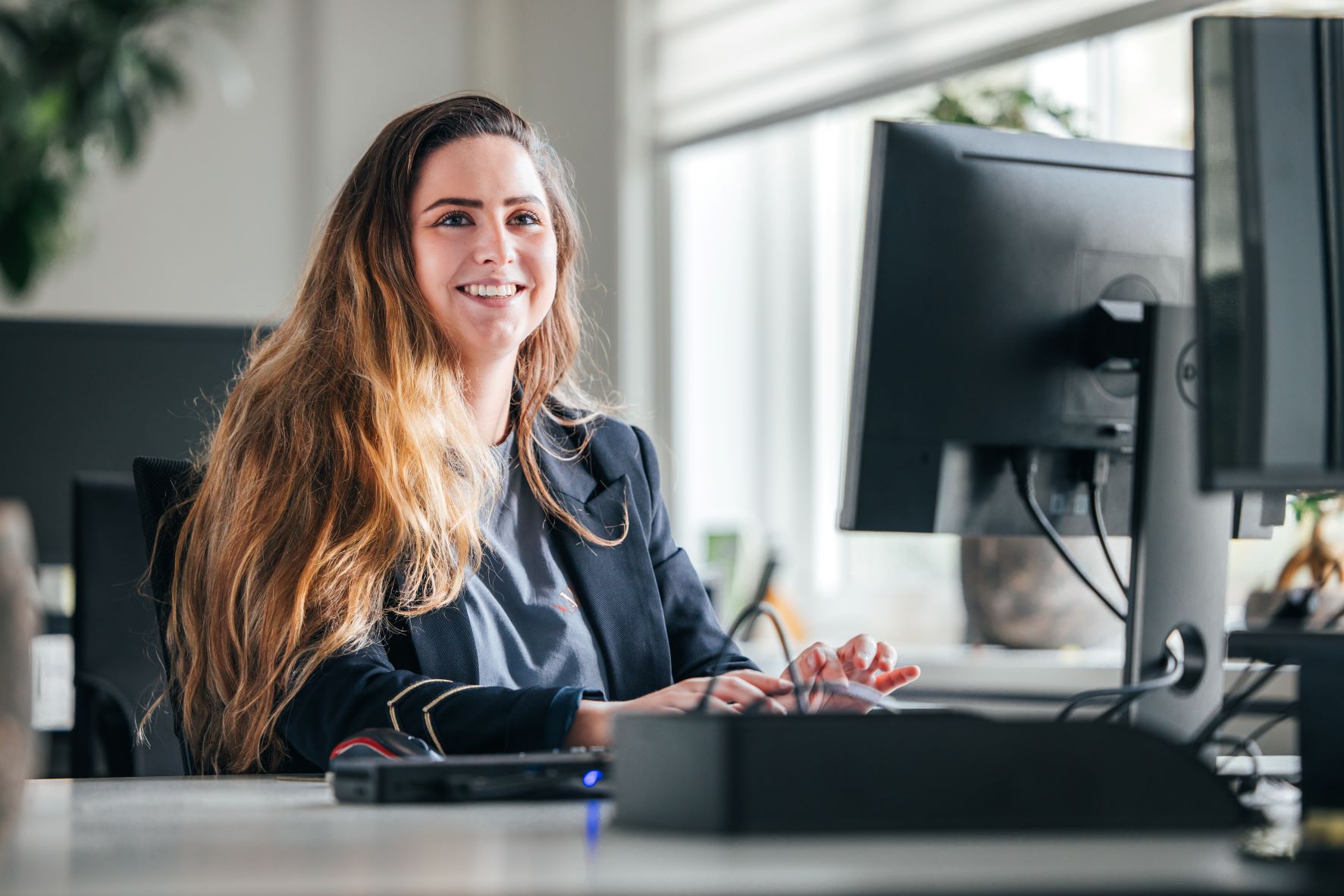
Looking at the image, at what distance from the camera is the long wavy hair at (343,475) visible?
1.34 meters

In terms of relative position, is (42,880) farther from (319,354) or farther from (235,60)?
(235,60)

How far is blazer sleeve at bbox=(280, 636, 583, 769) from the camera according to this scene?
1.17 metres

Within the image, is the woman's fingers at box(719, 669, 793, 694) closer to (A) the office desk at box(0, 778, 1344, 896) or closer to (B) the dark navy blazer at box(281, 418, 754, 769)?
(B) the dark navy blazer at box(281, 418, 754, 769)

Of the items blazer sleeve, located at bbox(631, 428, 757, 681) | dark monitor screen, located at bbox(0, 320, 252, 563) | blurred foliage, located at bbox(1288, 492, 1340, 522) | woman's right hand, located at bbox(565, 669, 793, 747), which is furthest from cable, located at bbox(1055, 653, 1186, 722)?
dark monitor screen, located at bbox(0, 320, 252, 563)

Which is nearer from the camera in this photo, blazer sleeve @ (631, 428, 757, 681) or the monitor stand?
the monitor stand

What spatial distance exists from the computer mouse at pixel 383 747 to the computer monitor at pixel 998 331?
384 mm

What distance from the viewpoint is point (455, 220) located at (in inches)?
66.0

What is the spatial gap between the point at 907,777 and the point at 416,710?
0.62m

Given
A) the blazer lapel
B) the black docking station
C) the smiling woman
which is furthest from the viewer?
the blazer lapel

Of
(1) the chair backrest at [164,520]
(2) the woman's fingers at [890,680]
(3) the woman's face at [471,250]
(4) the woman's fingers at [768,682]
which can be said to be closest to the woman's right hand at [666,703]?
(4) the woman's fingers at [768,682]

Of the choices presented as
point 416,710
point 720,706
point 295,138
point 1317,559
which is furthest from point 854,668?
point 295,138

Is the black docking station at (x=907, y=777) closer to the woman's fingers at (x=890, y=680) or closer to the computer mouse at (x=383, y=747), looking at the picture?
the computer mouse at (x=383, y=747)

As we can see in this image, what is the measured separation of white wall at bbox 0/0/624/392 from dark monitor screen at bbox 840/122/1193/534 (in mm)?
2473

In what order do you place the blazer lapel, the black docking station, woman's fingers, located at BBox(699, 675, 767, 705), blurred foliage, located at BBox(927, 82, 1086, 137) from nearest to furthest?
the black docking station, woman's fingers, located at BBox(699, 675, 767, 705), the blazer lapel, blurred foliage, located at BBox(927, 82, 1086, 137)
